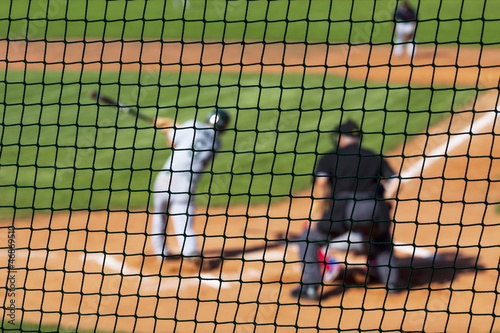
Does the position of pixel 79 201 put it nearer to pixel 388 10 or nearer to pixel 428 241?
pixel 428 241

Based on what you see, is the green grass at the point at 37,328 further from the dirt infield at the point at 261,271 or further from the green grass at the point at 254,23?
the green grass at the point at 254,23

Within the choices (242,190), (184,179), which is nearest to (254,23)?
(242,190)

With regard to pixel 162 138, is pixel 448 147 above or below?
above

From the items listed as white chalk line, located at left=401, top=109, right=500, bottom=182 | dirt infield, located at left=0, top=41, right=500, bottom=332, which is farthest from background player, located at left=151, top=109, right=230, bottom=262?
white chalk line, located at left=401, top=109, right=500, bottom=182

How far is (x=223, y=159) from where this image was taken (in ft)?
37.1

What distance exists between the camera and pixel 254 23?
81.1ft

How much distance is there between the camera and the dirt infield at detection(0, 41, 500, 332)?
6176 mm

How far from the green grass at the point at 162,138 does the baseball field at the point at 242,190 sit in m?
0.05

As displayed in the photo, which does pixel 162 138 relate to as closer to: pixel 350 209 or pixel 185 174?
pixel 185 174

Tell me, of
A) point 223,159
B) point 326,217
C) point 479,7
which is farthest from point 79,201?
point 479,7

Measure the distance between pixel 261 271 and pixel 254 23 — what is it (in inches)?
717

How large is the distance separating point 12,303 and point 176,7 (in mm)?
22354

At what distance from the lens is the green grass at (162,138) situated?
32.7ft

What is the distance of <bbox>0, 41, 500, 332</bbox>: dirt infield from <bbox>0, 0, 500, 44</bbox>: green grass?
1076 centimetres
